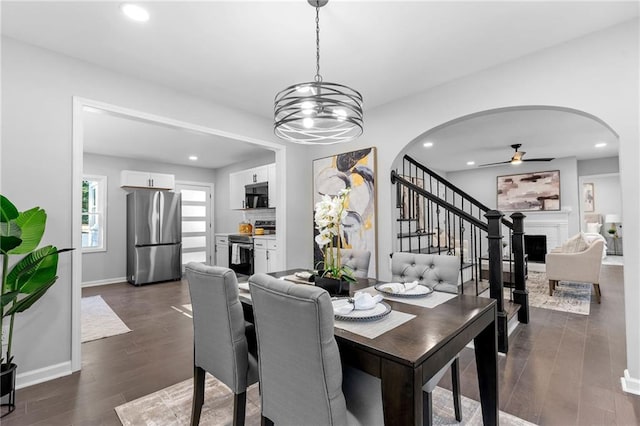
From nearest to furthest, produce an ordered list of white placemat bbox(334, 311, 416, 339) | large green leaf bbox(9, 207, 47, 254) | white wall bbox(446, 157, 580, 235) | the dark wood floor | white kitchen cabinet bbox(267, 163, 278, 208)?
white placemat bbox(334, 311, 416, 339) → the dark wood floor → large green leaf bbox(9, 207, 47, 254) → white kitchen cabinet bbox(267, 163, 278, 208) → white wall bbox(446, 157, 580, 235)

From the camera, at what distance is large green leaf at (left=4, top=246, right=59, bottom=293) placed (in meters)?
2.08

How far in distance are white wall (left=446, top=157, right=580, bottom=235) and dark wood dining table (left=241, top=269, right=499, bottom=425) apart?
6.98 meters

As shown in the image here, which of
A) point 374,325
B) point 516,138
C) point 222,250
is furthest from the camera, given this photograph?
point 222,250

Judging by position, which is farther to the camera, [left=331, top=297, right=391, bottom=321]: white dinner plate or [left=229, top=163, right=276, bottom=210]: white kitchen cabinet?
[left=229, top=163, right=276, bottom=210]: white kitchen cabinet

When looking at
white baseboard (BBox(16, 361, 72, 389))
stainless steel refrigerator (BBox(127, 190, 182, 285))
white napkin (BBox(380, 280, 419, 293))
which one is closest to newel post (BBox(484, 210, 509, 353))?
white napkin (BBox(380, 280, 419, 293))

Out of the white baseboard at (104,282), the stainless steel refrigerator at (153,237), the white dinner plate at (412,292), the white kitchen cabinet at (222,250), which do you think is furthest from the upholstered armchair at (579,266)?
the white baseboard at (104,282)

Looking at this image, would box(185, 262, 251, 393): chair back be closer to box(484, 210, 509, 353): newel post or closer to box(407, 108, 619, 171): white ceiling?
box(484, 210, 509, 353): newel post

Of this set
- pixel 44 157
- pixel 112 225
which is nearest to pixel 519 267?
pixel 44 157

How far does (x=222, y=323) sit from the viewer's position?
1.54 metres

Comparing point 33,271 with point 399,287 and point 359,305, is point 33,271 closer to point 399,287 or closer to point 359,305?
point 359,305

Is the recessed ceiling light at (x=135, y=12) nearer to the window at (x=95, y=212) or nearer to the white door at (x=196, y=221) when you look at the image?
the window at (x=95, y=212)

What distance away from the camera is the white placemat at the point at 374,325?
4.27 ft

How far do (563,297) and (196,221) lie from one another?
7.19 meters

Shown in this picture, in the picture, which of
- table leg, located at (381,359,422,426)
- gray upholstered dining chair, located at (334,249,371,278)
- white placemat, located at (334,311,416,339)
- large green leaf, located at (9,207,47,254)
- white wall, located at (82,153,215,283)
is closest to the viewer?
table leg, located at (381,359,422,426)
